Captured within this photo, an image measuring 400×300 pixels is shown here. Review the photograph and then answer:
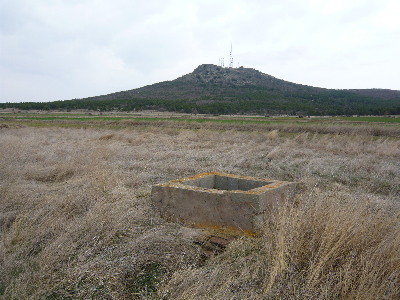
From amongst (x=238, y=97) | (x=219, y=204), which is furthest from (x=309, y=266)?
(x=238, y=97)

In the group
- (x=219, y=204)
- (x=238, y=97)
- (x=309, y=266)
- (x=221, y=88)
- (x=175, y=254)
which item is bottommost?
(x=175, y=254)

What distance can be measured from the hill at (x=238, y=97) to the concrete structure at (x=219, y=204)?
5164cm

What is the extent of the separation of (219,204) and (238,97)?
7818 centimetres

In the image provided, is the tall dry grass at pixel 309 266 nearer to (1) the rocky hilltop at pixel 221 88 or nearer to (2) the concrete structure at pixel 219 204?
(2) the concrete structure at pixel 219 204

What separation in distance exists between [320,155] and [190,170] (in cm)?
714

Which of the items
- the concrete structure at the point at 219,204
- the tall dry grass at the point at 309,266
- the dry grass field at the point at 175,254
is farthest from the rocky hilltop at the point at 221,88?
the tall dry grass at the point at 309,266

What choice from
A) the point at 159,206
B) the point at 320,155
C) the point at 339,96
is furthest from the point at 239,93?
the point at 159,206

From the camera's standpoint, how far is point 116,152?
13.2 meters

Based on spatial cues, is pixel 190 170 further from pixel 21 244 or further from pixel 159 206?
pixel 21 244

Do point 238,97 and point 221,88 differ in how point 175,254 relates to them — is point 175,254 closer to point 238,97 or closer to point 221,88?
point 238,97

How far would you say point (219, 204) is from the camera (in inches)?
184

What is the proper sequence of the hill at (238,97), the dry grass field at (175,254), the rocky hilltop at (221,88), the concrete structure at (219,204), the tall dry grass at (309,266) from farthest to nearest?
1. the rocky hilltop at (221,88)
2. the hill at (238,97)
3. the concrete structure at (219,204)
4. the dry grass field at (175,254)
5. the tall dry grass at (309,266)

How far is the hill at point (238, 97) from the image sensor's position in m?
62.2

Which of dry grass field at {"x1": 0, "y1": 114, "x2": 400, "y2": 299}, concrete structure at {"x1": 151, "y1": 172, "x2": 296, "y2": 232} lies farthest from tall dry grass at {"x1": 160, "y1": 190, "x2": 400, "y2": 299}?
concrete structure at {"x1": 151, "y1": 172, "x2": 296, "y2": 232}
